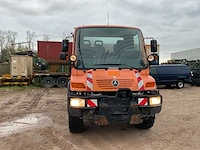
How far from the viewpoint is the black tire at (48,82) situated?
1802cm

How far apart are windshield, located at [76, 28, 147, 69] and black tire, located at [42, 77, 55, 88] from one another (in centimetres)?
1297

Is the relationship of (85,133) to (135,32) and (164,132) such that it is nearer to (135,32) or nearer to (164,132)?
(164,132)

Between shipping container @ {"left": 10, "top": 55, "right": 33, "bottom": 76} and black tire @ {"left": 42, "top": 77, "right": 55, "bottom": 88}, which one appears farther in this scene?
black tire @ {"left": 42, "top": 77, "right": 55, "bottom": 88}

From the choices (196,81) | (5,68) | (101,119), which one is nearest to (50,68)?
(5,68)

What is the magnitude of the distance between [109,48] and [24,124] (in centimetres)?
327

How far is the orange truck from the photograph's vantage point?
4672mm

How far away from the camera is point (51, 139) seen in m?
5.26

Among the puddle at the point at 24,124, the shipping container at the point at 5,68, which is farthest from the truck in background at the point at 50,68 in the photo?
the puddle at the point at 24,124

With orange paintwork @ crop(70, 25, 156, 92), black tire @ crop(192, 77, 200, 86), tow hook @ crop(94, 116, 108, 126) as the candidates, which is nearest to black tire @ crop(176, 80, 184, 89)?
black tire @ crop(192, 77, 200, 86)

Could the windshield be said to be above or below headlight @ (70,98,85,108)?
above

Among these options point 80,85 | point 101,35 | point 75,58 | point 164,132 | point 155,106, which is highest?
point 101,35

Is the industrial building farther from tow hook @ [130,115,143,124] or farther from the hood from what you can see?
tow hook @ [130,115,143,124]

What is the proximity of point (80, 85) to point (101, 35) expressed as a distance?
1455 millimetres

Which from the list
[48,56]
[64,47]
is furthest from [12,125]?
[48,56]
